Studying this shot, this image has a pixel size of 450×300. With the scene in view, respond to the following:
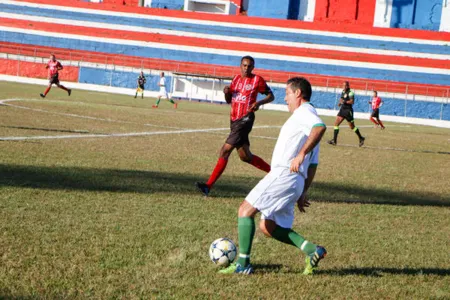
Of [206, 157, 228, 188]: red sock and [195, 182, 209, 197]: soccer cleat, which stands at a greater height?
[206, 157, 228, 188]: red sock

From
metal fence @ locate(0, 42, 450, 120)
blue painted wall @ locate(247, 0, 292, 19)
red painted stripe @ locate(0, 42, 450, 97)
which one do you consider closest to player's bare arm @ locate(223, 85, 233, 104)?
metal fence @ locate(0, 42, 450, 120)

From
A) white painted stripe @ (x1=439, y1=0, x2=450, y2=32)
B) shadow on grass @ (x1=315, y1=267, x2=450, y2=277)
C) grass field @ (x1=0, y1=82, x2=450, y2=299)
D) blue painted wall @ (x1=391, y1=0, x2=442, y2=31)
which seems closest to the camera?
grass field @ (x1=0, y1=82, x2=450, y2=299)

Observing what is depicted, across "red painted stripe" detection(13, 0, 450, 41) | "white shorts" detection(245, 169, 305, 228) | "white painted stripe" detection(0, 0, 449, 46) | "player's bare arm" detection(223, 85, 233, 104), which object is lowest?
"white shorts" detection(245, 169, 305, 228)

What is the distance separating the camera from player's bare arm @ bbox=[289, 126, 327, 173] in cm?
501

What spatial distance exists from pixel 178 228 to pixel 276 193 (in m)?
1.79

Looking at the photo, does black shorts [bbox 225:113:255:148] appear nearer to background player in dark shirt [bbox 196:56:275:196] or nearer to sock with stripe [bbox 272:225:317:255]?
background player in dark shirt [bbox 196:56:275:196]

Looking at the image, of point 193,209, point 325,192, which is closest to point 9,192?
point 193,209

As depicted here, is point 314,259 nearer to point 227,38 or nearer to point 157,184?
point 157,184

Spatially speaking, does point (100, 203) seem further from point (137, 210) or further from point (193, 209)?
point (193, 209)

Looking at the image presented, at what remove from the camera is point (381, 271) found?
559 centimetres

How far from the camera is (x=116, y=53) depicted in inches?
2324

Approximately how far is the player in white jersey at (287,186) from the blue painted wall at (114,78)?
49.9 m

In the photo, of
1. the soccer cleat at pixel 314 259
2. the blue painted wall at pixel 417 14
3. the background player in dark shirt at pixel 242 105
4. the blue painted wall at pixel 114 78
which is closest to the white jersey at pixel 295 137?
the soccer cleat at pixel 314 259

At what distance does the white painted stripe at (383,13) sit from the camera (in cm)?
5922
